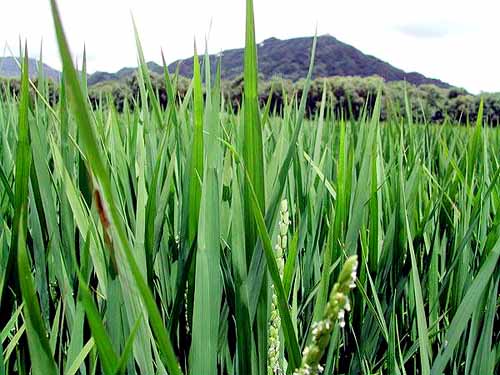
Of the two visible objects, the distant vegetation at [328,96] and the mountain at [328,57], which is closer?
the distant vegetation at [328,96]

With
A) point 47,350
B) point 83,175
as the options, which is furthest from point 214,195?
point 83,175

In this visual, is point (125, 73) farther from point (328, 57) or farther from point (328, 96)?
point (328, 57)

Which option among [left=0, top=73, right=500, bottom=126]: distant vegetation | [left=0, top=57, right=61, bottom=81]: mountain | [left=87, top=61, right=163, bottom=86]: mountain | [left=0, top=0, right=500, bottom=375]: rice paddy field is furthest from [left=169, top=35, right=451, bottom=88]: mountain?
[left=0, top=0, right=500, bottom=375]: rice paddy field

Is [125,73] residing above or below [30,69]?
above

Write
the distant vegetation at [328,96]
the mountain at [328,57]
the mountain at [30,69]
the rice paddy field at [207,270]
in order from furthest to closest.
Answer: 1. the mountain at [328,57]
2. the distant vegetation at [328,96]
3. the mountain at [30,69]
4. the rice paddy field at [207,270]

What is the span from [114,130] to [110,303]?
14.5 inches

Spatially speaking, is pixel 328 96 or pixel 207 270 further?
pixel 328 96

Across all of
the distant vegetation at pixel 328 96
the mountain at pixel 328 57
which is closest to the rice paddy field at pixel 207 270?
the distant vegetation at pixel 328 96

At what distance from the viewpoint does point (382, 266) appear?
2.18 ft

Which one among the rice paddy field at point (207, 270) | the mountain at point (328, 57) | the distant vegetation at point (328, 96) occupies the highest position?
the mountain at point (328, 57)

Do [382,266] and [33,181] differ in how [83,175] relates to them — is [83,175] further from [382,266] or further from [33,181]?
[382,266]

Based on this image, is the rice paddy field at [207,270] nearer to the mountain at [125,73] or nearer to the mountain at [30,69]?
the mountain at [30,69]

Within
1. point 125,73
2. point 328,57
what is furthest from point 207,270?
point 328,57

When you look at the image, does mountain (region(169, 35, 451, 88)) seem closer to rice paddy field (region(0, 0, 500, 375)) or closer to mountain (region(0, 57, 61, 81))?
mountain (region(0, 57, 61, 81))
